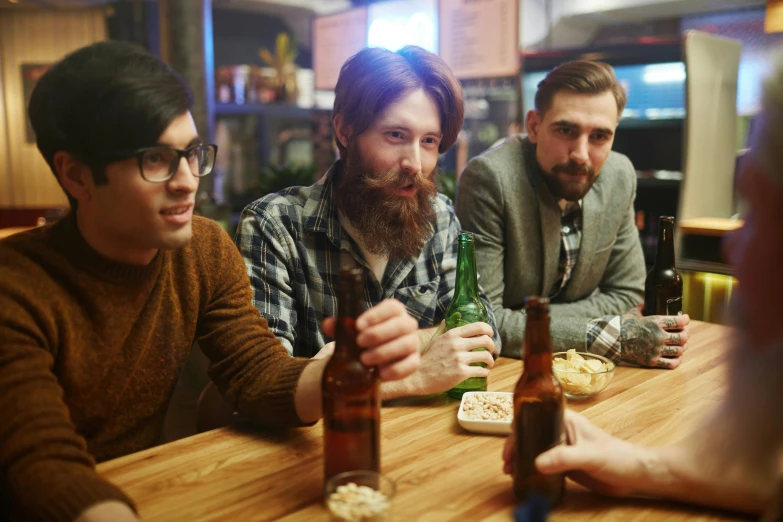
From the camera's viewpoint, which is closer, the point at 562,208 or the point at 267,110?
the point at 562,208

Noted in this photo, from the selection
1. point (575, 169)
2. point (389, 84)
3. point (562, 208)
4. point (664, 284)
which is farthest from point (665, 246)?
point (389, 84)

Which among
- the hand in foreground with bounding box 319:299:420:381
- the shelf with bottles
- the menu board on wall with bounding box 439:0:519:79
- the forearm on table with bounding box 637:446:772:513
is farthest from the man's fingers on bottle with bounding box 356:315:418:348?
the shelf with bottles

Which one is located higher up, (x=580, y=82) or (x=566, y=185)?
(x=580, y=82)

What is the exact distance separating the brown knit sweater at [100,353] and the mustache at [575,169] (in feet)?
3.93

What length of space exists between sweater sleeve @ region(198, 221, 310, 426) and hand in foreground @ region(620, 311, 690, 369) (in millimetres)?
852

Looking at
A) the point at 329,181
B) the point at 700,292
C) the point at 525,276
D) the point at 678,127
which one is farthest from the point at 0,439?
the point at 678,127

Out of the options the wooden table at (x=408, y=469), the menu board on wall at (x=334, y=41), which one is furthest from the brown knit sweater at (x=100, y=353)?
the menu board on wall at (x=334, y=41)

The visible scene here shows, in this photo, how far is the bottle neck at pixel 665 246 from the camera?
67.9 inches

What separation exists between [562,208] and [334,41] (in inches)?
136

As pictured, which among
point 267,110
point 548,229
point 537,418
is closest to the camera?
point 537,418

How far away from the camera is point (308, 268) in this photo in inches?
69.6

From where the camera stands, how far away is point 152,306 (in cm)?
126

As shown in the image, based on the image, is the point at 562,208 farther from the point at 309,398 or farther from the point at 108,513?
the point at 108,513

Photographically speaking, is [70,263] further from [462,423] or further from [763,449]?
[763,449]
